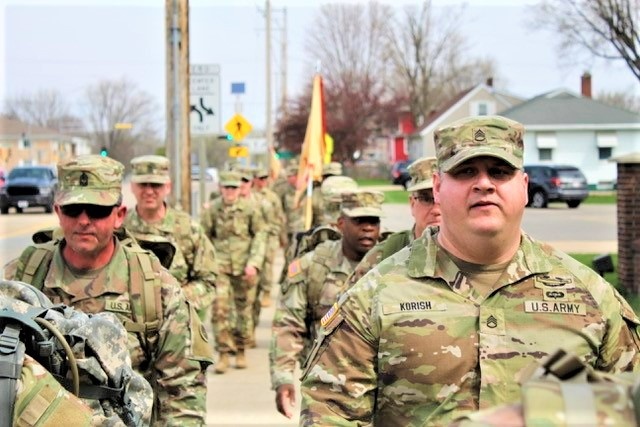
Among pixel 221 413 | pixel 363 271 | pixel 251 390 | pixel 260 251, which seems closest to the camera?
pixel 363 271

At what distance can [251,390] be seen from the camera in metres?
10.4

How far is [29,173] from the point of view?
139 feet

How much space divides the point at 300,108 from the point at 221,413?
59.1 metres

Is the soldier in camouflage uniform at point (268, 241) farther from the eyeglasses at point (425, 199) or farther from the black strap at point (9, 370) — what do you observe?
the black strap at point (9, 370)

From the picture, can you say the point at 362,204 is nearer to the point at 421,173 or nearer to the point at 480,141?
the point at 421,173

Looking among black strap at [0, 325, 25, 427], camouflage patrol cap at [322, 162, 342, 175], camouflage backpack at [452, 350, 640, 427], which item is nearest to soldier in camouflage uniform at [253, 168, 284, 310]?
camouflage patrol cap at [322, 162, 342, 175]

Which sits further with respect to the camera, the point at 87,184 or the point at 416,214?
the point at 416,214

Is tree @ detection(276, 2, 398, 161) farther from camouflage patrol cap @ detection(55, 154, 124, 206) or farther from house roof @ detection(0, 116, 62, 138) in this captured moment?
camouflage patrol cap @ detection(55, 154, 124, 206)

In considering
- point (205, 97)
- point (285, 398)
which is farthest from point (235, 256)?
point (285, 398)

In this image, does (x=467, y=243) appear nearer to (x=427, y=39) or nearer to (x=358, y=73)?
(x=427, y=39)

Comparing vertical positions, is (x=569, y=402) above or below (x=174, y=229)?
above

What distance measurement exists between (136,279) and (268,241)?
28.2ft

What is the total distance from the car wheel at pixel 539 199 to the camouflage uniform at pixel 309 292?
35114 millimetres

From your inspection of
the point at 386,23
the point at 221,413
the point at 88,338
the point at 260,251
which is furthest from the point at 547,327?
the point at 386,23
